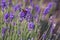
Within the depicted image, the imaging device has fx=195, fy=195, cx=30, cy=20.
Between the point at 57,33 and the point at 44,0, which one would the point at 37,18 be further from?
the point at 44,0

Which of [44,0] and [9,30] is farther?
[44,0]

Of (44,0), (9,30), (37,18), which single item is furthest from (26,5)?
(9,30)

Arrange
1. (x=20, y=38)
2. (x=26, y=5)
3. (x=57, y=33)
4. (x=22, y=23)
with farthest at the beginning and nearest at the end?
(x=26, y=5), (x=57, y=33), (x=22, y=23), (x=20, y=38)

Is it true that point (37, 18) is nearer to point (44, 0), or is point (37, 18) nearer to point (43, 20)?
point (43, 20)

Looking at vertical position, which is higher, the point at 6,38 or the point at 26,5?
the point at 26,5

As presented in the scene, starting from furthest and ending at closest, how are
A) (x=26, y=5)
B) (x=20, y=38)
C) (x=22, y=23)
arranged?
1. (x=26, y=5)
2. (x=22, y=23)
3. (x=20, y=38)

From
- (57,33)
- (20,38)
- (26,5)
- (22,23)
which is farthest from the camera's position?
(26,5)

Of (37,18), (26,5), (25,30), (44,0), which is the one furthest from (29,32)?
(44,0)

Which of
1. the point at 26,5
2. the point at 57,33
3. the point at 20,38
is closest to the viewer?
the point at 20,38

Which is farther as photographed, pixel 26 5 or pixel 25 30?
pixel 26 5
